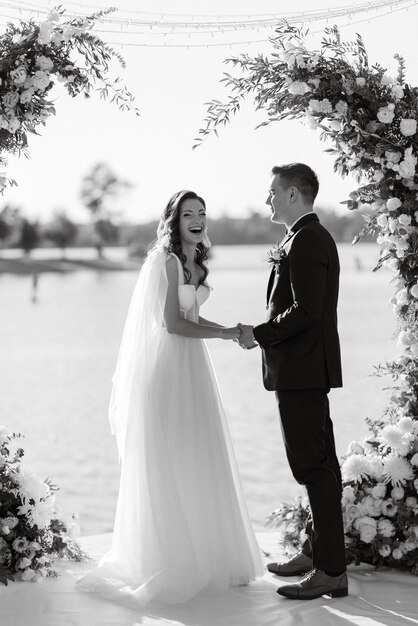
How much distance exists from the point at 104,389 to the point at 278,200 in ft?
63.2

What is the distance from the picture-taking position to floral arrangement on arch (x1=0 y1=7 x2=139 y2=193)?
14.9 ft

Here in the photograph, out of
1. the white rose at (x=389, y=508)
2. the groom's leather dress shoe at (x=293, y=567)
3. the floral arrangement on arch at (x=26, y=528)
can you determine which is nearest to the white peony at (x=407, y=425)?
the white rose at (x=389, y=508)

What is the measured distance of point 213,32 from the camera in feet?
18.7

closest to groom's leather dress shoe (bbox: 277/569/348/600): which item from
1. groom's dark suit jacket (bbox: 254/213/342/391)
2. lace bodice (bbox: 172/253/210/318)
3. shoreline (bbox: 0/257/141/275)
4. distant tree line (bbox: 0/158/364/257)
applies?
groom's dark suit jacket (bbox: 254/213/342/391)

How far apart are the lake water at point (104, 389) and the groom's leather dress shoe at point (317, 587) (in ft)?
4.32

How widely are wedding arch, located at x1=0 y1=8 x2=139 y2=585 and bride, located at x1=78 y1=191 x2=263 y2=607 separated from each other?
0.40 m

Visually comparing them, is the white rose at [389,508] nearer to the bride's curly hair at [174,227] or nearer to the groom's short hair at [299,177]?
the bride's curly hair at [174,227]

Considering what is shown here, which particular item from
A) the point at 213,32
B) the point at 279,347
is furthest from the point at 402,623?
the point at 213,32

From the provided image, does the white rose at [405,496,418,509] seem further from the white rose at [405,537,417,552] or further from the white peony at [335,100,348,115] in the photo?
the white peony at [335,100,348,115]

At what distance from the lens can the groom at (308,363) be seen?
4.21m

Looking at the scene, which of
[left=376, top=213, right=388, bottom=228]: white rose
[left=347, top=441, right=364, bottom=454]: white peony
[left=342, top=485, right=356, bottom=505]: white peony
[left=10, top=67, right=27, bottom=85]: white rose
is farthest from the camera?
[left=347, top=441, right=364, bottom=454]: white peony

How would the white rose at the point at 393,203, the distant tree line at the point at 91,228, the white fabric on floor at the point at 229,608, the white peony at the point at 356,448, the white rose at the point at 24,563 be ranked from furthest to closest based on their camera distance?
the distant tree line at the point at 91,228, the white peony at the point at 356,448, the white rose at the point at 393,203, the white rose at the point at 24,563, the white fabric on floor at the point at 229,608

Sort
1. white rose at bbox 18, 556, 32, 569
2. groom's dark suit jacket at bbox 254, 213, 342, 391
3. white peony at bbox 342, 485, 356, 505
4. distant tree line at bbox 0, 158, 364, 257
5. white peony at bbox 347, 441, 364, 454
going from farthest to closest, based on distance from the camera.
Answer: distant tree line at bbox 0, 158, 364, 257, white peony at bbox 347, 441, 364, 454, white peony at bbox 342, 485, 356, 505, white rose at bbox 18, 556, 32, 569, groom's dark suit jacket at bbox 254, 213, 342, 391

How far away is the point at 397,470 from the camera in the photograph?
493 centimetres
